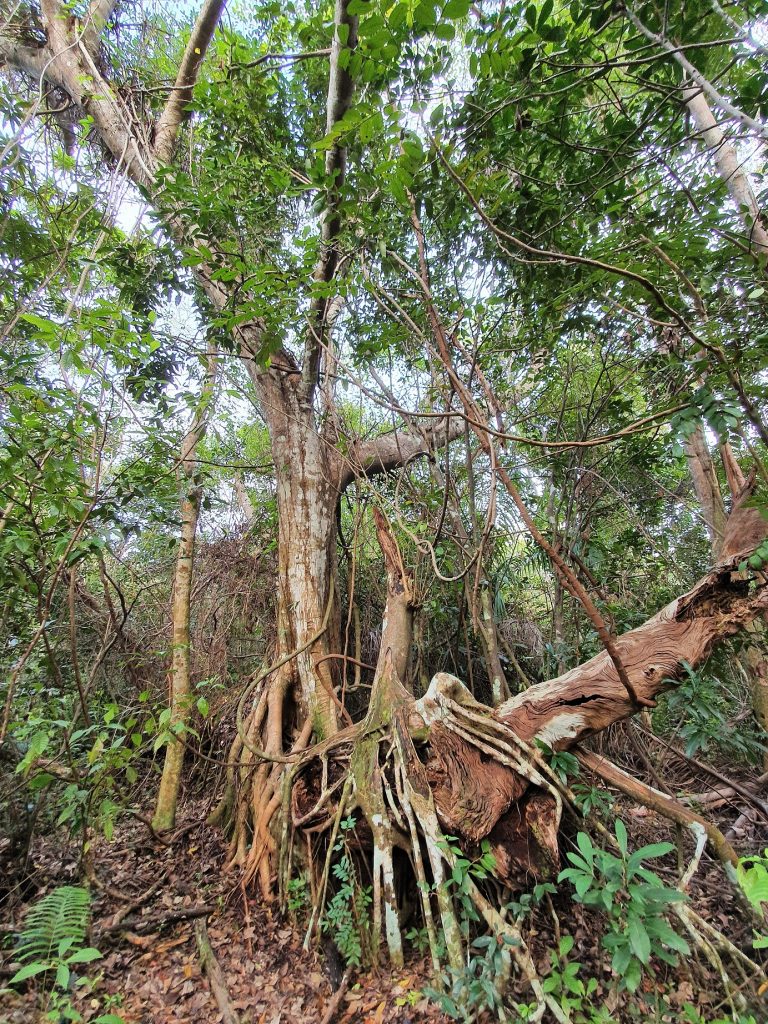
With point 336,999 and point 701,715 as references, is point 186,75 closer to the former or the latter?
point 701,715

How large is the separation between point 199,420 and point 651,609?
4548 mm

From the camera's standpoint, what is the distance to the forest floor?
6.64 feet

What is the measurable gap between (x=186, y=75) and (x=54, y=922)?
632 cm

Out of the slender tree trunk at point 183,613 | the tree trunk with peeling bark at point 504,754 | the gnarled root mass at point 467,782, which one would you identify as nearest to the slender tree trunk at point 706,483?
the tree trunk with peeling bark at point 504,754

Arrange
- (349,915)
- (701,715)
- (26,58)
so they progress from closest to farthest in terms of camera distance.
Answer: (349,915) → (701,715) → (26,58)

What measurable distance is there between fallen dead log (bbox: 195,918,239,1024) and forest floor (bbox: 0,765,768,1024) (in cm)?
4

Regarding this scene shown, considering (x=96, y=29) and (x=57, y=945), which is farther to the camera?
(x=96, y=29)

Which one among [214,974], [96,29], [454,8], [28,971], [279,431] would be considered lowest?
[214,974]

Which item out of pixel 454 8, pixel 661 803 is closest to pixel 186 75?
pixel 454 8

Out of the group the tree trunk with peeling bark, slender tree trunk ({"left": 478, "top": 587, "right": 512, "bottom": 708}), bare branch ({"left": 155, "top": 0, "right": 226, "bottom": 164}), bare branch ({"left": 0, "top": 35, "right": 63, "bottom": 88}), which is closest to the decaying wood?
the tree trunk with peeling bark

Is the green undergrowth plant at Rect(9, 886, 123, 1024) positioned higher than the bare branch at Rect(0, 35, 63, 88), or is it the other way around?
the bare branch at Rect(0, 35, 63, 88)

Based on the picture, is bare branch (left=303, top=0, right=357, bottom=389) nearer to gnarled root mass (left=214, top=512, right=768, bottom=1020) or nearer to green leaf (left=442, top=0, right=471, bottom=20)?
green leaf (left=442, top=0, right=471, bottom=20)

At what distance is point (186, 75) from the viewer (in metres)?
4.09

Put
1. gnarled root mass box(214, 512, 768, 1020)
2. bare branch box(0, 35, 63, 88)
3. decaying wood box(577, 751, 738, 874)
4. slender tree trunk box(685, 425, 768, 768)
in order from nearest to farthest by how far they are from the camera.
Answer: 1. decaying wood box(577, 751, 738, 874)
2. gnarled root mass box(214, 512, 768, 1020)
3. slender tree trunk box(685, 425, 768, 768)
4. bare branch box(0, 35, 63, 88)
